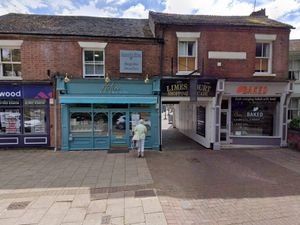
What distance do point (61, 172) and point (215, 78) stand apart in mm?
8304

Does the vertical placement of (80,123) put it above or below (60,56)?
below

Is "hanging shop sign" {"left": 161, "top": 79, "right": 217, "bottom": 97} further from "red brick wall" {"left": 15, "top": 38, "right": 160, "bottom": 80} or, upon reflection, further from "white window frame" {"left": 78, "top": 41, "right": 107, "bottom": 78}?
"white window frame" {"left": 78, "top": 41, "right": 107, "bottom": 78}

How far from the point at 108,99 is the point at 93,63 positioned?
2.11 m

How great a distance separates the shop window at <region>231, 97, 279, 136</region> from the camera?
490 inches

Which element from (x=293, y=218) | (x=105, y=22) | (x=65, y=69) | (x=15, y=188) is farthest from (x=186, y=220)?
(x=105, y=22)

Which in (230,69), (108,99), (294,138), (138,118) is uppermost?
(230,69)

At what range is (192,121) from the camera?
15203 millimetres

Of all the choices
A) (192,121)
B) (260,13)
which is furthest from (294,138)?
(260,13)

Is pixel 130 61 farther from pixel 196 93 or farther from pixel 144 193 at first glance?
pixel 144 193

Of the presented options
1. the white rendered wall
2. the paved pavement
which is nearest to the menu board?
the white rendered wall

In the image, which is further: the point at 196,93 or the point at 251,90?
the point at 251,90

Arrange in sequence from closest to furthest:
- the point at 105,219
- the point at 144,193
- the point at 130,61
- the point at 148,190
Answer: the point at 105,219
the point at 144,193
the point at 148,190
the point at 130,61

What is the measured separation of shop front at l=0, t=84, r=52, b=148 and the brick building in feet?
0.16

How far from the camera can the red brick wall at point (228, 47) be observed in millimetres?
11586
